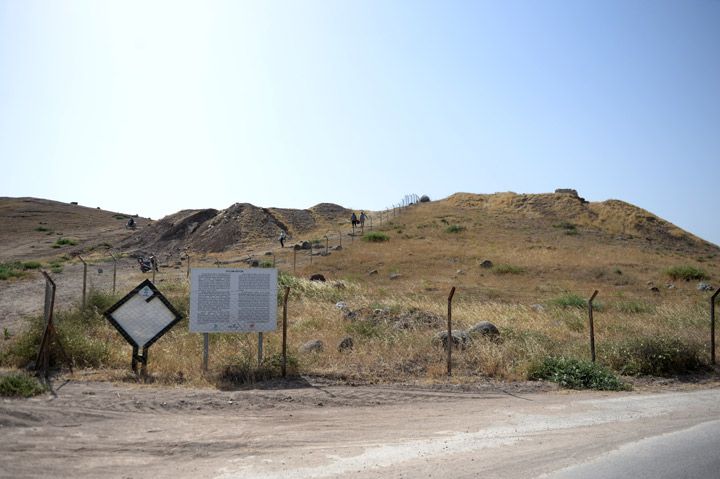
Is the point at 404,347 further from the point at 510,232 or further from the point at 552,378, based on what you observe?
the point at 510,232

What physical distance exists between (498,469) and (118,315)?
23.7 feet

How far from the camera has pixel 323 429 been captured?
7.02m

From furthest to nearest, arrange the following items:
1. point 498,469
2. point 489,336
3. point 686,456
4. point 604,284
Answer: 1. point 604,284
2. point 489,336
3. point 686,456
4. point 498,469

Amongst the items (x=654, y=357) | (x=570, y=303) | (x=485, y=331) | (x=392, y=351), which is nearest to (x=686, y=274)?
(x=570, y=303)

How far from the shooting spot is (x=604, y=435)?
22.6 ft

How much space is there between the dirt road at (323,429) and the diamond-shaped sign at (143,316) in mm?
1212

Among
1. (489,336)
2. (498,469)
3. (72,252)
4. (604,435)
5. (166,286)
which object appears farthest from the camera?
(72,252)

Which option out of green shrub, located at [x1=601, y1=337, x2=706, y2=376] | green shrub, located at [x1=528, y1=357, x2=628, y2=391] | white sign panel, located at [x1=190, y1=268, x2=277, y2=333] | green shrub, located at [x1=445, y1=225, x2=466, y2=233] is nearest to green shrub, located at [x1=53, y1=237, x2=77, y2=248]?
green shrub, located at [x1=445, y1=225, x2=466, y2=233]

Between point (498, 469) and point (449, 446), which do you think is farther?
point (449, 446)

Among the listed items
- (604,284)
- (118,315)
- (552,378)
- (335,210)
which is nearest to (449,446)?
(552,378)

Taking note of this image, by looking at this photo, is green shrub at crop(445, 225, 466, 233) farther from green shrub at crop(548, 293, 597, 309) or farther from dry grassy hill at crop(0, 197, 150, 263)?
dry grassy hill at crop(0, 197, 150, 263)

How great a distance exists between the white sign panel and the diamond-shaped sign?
0.51 metres

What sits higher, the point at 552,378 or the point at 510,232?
the point at 510,232

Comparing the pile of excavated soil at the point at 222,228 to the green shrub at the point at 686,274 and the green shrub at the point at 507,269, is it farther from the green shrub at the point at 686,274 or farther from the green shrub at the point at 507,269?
the green shrub at the point at 686,274
